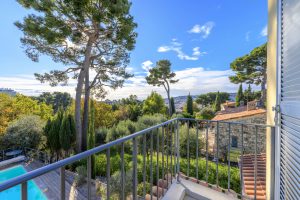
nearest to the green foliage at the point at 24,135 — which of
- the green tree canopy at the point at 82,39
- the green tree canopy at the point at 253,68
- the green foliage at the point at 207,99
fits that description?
the green tree canopy at the point at 82,39

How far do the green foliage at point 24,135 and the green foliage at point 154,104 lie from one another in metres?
12.6

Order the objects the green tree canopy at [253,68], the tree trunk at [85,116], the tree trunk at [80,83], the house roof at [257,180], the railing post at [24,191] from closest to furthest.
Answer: the railing post at [24,191] → the house roof at [257,180] → the tree trunk at [80,83] → the tree trunk at [85,116] → the green tree canopy at [253,68]

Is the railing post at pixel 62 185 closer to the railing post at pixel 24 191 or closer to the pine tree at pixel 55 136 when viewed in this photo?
the railing post at pixel 24 191

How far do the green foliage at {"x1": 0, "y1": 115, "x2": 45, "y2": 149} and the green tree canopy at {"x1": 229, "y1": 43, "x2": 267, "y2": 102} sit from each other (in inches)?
638

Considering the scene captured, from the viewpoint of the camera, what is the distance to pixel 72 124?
1124 cm

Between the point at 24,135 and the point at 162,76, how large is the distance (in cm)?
1472

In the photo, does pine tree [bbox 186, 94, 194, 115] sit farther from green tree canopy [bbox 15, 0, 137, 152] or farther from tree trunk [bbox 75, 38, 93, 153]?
tree trunk [bbox 75, 38, 93, 153]

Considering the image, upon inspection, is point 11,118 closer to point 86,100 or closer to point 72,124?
point 72,124

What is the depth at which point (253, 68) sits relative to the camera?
15781 mm

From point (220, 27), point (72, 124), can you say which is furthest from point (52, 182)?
point (220, 27)

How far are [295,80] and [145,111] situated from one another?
21.6 meters

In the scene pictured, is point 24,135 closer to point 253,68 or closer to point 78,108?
point 78,108

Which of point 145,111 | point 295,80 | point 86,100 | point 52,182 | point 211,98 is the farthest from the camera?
point 211,98

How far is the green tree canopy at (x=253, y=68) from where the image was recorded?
1484 cm
